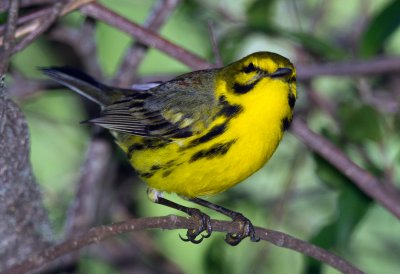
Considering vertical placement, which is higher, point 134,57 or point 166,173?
point 134,57

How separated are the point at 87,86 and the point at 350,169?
163cm

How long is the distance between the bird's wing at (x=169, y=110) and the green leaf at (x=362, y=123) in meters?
0.97

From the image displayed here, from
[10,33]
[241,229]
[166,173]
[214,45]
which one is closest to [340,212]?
[241,229]

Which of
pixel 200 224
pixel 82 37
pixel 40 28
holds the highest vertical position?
pixel 82 37

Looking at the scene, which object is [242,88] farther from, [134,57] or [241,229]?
[134,57]

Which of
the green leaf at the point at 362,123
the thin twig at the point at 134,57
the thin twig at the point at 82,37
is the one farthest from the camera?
the thin twig at the point at 82,37

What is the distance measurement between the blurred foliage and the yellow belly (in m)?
0.90

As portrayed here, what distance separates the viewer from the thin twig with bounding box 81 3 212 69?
182 inches

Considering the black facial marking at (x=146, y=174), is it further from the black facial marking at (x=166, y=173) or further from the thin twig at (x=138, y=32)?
the thin twig at (x=138, y=32)

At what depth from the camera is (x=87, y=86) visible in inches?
200

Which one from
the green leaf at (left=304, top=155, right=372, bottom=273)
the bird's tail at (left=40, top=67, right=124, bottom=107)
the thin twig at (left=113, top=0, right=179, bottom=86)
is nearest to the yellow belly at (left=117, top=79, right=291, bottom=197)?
the green leaf at (left=304, top=155, right=372, bottom=273)

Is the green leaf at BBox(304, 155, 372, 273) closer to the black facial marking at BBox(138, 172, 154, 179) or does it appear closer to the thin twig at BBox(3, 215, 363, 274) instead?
the thin twig at BBox(3, 215, 363, 274)

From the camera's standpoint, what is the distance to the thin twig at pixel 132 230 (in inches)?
143

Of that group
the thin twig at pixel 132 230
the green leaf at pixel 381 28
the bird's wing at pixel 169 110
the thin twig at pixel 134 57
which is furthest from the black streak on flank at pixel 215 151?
the green leaf at pixel 381 28
